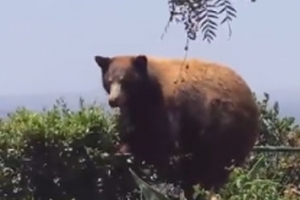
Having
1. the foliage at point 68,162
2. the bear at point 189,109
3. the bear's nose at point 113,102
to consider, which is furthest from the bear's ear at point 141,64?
the foliage at point 68,162

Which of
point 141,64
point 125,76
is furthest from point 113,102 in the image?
point 141,64

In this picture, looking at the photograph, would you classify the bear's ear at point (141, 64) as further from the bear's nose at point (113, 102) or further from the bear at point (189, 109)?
the bear's nose at point (113, 102)

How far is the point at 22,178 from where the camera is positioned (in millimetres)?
5227

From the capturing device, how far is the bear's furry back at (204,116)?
586cm

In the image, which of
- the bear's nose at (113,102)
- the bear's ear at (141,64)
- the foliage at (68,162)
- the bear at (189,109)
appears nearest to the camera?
the foliage at (68,162)

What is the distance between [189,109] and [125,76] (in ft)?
1.37

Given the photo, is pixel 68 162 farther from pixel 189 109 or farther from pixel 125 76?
pixel 189 109

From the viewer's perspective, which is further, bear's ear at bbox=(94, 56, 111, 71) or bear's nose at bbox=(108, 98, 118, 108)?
bear's ear at bbox=(94, 56, 111, 71)

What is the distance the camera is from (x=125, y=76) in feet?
19.4

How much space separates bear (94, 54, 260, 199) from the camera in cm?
584

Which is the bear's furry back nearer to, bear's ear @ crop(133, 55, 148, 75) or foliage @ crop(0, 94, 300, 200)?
bear's ear @ crop(133, 55, 148, 75)

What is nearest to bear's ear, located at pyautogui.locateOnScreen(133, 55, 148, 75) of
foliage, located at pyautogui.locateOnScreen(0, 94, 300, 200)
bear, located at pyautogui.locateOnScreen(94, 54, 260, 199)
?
bear, located at pyautogui.locateOnScreen(94, 54, 260, 199)

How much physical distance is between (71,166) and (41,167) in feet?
0.51

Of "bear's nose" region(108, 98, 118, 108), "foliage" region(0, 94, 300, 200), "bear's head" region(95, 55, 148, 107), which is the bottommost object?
"foliage" region(0, 94, 300, 200)
